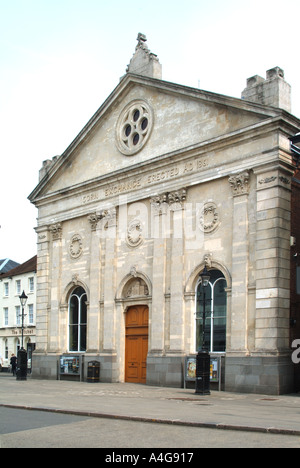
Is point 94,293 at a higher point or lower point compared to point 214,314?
higher

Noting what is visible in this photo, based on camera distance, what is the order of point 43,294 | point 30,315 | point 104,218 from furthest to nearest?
point 30,315 → point 43,294 → point 104,218

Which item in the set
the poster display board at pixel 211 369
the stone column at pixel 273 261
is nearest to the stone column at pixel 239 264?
the stone column at pixel 273 261

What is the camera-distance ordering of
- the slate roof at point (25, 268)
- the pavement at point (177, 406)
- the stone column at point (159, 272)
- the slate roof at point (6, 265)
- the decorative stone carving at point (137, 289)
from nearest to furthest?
the pavement at point (177, 406), the stone column at point (159, 272), the decorative stone carving at point (137, 289), the slate roof at point (25, 268), the slate roof at point (6, 265)

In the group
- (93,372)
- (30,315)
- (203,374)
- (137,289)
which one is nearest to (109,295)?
(137,289)

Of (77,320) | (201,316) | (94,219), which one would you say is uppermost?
(94,219)

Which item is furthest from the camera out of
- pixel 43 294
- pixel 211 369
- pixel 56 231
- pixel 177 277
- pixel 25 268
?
pixel 25 268

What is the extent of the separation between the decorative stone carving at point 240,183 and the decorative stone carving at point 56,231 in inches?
500

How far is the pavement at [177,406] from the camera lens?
13.4m

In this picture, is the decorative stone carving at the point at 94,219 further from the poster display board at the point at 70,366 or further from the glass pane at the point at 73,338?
the poster display board at the point at 70,366

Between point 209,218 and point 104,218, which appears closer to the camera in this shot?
point 209,218

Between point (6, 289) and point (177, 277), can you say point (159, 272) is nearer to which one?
point (177, 277)

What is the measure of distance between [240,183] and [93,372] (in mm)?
11984

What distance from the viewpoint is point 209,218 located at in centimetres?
2662
